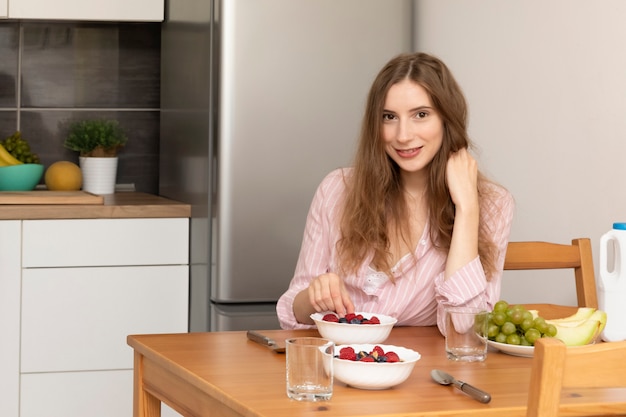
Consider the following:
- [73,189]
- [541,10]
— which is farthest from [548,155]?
[73,189]

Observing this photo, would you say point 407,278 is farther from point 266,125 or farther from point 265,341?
point 266,125

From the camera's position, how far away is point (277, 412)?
130 cm

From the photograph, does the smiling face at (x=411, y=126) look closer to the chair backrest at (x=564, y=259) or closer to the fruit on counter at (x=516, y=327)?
the chair backrest at (x=564, y=259)

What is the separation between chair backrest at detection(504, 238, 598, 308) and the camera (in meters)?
2.26

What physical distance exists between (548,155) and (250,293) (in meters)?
0.97

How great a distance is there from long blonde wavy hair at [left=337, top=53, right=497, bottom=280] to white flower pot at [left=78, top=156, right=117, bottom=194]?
4.80 feet

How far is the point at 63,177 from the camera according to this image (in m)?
3.54

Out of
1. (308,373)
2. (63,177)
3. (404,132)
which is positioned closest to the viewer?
(308,373)

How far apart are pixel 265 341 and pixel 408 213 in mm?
626

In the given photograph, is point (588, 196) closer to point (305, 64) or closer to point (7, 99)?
point (305, 64)

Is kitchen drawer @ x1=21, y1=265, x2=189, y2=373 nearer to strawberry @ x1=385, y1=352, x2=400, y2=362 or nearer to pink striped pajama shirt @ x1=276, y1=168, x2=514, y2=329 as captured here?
pink striped pajama shirt @ x1=276, y1=168, x2=514, y2=329

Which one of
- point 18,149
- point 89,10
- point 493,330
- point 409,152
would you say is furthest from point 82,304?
point 493,330

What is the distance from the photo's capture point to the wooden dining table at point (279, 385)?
134 centimetres

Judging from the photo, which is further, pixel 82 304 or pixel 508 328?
pixel 82 304
